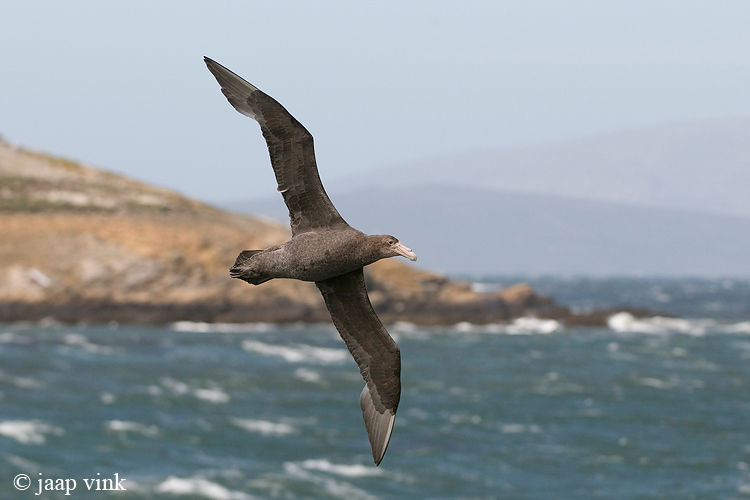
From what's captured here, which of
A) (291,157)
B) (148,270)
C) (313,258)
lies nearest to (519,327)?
(148,270)

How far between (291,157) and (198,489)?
2300cm

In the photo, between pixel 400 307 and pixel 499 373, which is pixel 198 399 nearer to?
pixel 499 373

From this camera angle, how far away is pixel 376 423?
566 inches

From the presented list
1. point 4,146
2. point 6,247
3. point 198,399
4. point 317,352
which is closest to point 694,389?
point 317,352

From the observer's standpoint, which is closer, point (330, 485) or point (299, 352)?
point (330, 485)

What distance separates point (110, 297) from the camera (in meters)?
69.1

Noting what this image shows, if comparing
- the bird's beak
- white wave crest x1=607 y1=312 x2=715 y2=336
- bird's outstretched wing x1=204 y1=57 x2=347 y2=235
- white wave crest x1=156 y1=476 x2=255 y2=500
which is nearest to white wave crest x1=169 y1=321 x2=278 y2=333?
white wave crest x1=607 y1=312 x2=715 y2=336

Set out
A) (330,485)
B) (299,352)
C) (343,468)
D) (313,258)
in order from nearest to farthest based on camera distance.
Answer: (313,258)
(330,485)
(343,468)
(299,352)

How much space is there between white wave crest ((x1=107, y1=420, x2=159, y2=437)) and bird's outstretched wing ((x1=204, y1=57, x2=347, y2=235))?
2889 centimetres

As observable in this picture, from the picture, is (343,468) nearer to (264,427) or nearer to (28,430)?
(264,427)

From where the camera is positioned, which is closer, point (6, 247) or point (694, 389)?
point (694, 389)

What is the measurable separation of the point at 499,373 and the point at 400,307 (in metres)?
17.0

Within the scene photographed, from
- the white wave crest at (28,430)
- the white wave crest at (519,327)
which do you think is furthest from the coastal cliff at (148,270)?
the white wave crest at (28,430)

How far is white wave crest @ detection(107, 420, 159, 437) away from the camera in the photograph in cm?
4022
